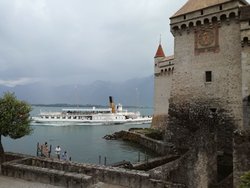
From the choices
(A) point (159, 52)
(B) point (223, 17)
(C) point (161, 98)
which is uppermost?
(A) point (159, 52)

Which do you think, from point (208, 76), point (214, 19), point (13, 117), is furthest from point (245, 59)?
point (13, 117)

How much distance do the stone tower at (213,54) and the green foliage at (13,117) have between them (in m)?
12.8

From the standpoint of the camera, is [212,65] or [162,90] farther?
[162,90]

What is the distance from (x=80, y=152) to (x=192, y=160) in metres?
24.4

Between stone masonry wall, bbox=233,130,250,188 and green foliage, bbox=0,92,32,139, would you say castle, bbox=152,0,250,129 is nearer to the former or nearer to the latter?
stone masonry wall, bbox=233,130,250,188

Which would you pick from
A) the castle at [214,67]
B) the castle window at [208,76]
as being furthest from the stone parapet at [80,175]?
the castle window at [208,76]

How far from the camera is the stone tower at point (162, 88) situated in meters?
37.4

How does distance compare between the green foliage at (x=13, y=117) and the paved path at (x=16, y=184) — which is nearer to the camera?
the paved path at (x=16, y=184)

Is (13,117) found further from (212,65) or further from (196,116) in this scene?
(212,65)

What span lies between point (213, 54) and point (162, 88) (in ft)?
50.6

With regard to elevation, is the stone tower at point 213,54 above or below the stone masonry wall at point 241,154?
above

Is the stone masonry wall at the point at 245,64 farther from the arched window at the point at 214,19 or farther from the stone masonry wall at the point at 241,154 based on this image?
the stone masonry wall at the point at 241,154

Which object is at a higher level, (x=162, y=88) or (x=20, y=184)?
(x=162, y=88)

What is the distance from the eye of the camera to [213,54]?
77.8 feet
